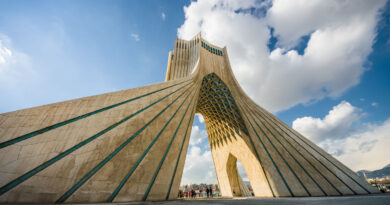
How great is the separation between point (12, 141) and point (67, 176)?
129 centimetres

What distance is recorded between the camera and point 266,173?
912 cm

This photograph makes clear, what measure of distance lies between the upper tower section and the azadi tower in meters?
1.54

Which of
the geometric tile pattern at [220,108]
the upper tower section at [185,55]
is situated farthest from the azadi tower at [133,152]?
the upper tower section at [185,55]

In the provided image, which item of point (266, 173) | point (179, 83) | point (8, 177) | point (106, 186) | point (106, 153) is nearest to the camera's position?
point (8, 177)

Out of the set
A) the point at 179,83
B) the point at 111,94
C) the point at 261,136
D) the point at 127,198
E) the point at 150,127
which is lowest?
the point at 127,198

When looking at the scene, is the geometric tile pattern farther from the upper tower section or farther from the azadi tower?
the upper tower section

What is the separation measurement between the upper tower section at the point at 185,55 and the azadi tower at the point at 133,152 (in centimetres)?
154

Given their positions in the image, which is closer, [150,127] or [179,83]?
[150,127]

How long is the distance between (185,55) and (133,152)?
34.1ft

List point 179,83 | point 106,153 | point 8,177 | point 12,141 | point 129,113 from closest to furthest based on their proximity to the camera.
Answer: point 8,177 → point 12,141 → point 106,153 → point 129,113 → point 179,83

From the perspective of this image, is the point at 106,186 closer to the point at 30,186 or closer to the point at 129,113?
the point at 30,186

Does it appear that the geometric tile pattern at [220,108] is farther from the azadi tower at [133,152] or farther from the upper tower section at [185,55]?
the upper tower section at [185,55]

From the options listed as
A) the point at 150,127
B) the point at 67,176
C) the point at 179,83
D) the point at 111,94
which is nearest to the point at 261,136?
the point at 179,83

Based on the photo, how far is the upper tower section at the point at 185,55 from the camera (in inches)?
471
